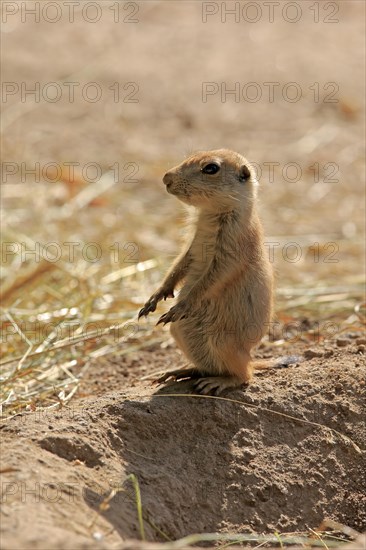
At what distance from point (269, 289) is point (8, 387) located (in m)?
1.55

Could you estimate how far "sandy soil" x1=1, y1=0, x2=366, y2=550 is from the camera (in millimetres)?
3930

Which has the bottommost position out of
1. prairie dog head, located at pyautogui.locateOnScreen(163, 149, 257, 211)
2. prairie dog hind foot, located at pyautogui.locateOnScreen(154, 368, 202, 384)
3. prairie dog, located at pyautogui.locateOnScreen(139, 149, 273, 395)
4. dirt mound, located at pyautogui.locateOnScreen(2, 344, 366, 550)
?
dirt mound, located at pyautogui.locateOnScreen(2, 344, 366, 550)

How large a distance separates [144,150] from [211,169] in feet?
17.5

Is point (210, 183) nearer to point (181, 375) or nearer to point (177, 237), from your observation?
point (181, 375)

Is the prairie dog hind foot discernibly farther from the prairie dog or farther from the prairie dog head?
the prairie dog head

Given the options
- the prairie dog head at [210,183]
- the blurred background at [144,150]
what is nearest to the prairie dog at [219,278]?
→ the prairie dog head at [210,183]

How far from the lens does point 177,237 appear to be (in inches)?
328

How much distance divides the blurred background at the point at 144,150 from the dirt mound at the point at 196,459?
936 millimetres

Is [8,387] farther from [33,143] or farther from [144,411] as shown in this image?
[33,143]

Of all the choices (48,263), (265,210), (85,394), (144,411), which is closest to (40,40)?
(265,210)

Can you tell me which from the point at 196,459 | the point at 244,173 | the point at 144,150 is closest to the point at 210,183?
the point at 244,173

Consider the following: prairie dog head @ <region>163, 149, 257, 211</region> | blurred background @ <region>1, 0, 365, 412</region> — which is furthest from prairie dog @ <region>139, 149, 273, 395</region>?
blurred background @ <region>1, 0, 365, 412</region>

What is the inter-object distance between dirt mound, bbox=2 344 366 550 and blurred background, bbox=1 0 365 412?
94cm

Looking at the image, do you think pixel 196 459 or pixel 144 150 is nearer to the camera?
pixel 196 459
